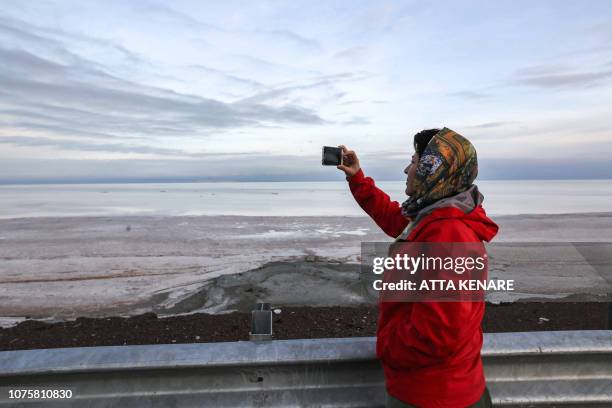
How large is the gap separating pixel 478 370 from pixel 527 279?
6.95 meters

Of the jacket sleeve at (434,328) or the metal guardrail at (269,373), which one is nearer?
the jacket sleeve at (434,328)

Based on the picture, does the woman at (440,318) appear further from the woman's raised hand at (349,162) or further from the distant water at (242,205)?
the distant water at (242,205)

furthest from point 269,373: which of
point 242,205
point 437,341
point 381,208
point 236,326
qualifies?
point 242,205

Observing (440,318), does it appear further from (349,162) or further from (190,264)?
(190,264)

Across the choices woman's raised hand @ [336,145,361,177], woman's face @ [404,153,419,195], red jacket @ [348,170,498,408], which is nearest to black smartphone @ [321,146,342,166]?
→ woman's raised hand @ [336,145,361,177]

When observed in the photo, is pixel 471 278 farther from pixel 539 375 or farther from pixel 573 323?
pixel 573 323

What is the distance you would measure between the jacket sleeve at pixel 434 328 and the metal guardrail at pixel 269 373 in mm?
513

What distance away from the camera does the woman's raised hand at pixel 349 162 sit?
3.03m

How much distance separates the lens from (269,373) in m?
2.43

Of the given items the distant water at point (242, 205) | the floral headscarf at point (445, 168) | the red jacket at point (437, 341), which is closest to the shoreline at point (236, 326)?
the red jacket at point (437, 341)

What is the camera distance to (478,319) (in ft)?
6.75

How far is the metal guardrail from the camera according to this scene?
7.64ft

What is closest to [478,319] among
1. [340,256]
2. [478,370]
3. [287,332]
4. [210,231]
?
[478,370]

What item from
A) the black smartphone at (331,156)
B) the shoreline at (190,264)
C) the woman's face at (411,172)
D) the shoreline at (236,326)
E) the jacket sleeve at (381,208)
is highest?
the black smartphone at (331,156)
